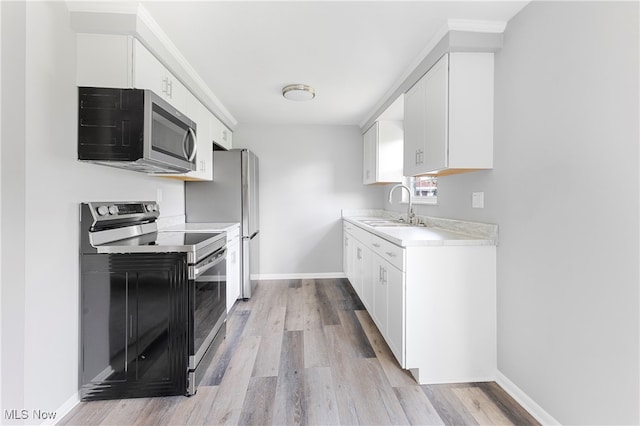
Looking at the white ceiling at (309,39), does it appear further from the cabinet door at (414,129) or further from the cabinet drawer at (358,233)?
the cabinet drawer at (358,233)

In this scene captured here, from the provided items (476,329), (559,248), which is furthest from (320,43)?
(476,329)

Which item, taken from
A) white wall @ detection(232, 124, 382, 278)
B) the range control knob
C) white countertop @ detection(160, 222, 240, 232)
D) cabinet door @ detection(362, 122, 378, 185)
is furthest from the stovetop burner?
cabinet door @ detection(362, 122, 378, 185)

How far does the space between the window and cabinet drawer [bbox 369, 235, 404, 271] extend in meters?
0.77

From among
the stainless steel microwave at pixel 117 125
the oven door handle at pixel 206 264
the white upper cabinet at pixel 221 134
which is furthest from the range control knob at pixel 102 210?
the white upper cabinet at pixel 221 134

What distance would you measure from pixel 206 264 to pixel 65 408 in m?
1.02

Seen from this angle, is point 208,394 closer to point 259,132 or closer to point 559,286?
point 559,286

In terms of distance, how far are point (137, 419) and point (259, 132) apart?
355 centimetres

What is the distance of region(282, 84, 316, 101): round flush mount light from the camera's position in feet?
9.29

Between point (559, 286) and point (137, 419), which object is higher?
point (559, 286)

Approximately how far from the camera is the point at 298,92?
2.87 m

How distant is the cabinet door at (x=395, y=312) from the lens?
1.88 m

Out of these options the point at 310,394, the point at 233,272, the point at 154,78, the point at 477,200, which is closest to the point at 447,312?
the point at 477,200

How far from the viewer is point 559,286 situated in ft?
4.74

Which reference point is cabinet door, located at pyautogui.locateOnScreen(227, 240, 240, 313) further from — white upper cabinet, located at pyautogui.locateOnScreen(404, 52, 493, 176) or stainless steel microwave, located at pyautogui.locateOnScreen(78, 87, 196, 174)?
white upper cabinet, located at pyautogui.locateOnScreen(404, 52, 493, 176)
